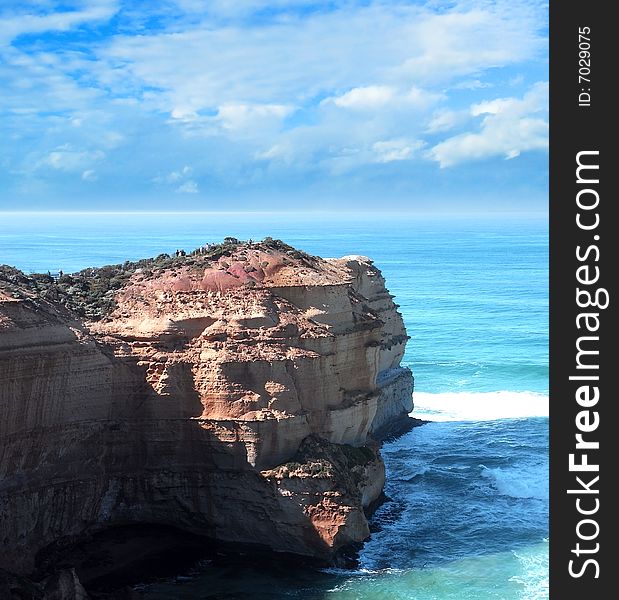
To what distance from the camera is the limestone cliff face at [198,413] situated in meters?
31.3

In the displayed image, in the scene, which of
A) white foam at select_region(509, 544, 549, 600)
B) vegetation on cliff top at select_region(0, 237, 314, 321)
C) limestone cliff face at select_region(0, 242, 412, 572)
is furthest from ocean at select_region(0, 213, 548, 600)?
vegetation on cliff top at select_region(0, 237, 314, 321)

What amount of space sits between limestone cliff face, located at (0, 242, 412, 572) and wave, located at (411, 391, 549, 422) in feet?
64.6

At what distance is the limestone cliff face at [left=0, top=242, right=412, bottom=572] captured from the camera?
31.3 m

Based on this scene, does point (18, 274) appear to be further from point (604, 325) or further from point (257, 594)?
point (604, 325)

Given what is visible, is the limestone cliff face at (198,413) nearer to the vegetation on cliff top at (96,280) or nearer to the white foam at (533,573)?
the vegetation on cliff top at (96,280)

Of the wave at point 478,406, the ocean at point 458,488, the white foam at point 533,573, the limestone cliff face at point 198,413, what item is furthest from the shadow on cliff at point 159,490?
the wave at point 478,406

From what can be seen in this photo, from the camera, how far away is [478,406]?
56.3 metres

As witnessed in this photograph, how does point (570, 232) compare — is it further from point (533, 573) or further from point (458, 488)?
point (458, 488)

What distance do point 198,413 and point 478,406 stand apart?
89.5 feet

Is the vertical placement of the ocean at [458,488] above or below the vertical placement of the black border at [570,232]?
below

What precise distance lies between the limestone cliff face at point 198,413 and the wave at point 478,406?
19.7m

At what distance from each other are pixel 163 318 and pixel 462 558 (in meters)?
13.5

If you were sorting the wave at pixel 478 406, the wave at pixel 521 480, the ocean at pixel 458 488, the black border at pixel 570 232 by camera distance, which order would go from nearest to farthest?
the black border at pixel 570 232 → the ocean at pixel 458 488 → the wave at pixel 521 480 → the wave at pixel 478 406

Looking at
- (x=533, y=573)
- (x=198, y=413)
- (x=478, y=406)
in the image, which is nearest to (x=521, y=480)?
(x=533, y=573)
